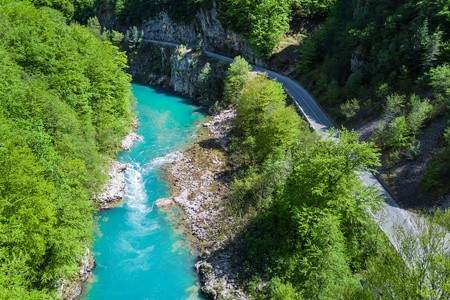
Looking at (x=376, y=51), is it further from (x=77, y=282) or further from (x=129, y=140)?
(x=77, y=282)

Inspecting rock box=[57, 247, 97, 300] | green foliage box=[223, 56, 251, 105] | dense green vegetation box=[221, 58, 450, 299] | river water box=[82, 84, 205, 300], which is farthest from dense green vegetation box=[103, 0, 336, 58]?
rock box=[57, 247, 97, 300]

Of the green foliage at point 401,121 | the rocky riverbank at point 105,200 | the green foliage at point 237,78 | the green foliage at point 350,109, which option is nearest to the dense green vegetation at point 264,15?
the green foliage at point 237,78

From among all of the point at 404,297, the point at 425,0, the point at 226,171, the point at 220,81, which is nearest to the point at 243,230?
the point at 226,171

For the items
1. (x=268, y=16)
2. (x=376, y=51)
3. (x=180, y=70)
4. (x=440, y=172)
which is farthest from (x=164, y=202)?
(x=180, y=70)

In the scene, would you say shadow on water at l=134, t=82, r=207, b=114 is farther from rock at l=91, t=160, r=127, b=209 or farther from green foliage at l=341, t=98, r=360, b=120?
green foliage at l=341, t=98, r=360, b=120

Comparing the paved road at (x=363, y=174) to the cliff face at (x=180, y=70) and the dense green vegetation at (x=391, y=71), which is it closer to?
the dense green vegetation at (x=391, y=71)

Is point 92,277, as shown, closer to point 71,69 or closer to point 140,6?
point 71,69
